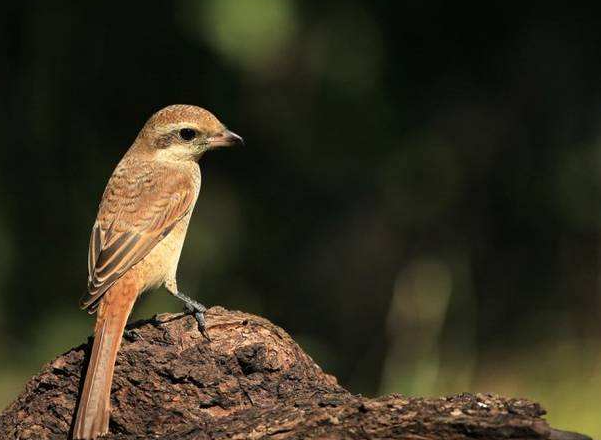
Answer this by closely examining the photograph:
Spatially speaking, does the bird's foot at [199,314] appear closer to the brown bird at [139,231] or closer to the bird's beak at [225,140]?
the brown bird at [139,231]

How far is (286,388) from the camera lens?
4.12 meters

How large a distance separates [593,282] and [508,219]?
2.45 feet

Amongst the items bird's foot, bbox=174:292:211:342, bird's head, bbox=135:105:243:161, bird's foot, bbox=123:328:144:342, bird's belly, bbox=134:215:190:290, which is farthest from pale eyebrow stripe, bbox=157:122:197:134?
bird's foot, bbox=123:328:144:342

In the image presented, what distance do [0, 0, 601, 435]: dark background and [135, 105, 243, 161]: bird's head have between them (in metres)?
1.51

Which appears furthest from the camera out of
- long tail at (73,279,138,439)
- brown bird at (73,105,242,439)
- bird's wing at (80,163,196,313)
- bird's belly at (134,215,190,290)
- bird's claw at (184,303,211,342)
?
bird's belly at (134,215,190,290)

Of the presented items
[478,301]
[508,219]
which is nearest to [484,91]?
[508,219]

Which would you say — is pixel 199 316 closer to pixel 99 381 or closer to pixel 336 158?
pixel 99 381

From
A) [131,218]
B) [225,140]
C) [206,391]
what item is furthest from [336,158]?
[206,391]

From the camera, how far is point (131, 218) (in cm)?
524

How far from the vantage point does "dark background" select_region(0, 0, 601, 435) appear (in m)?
7.19

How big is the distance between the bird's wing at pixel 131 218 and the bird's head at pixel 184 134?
0.12m

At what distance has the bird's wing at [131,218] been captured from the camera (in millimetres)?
4820

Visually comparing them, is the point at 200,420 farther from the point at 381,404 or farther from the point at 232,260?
the point at 232,260

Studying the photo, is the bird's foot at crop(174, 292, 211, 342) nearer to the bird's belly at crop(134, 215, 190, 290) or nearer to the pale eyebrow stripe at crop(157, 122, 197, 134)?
the bird's belly at crop(134, 215, 190, 290)
